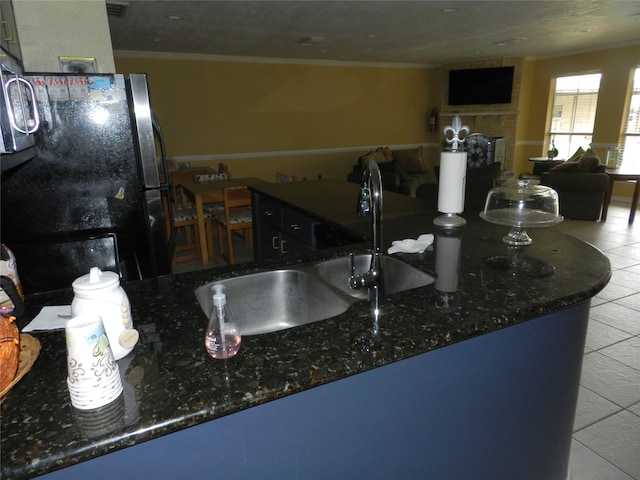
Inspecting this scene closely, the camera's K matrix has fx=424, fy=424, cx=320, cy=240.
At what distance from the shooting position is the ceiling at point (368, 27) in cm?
405

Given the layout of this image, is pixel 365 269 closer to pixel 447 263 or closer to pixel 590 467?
pixel 447 263

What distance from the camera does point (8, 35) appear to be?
7.01 feet

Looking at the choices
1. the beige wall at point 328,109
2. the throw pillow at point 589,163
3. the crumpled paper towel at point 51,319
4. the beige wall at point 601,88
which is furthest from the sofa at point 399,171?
the crumpled paper towel at point 51,319

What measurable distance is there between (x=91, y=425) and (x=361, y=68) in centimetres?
816

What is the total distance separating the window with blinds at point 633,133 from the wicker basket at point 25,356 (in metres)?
7.90

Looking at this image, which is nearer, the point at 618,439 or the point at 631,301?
the point at 618,439

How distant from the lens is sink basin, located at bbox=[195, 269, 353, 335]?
1.42m

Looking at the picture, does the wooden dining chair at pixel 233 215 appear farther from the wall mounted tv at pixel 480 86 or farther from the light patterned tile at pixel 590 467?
the wall mounted tv at pixel 480 86

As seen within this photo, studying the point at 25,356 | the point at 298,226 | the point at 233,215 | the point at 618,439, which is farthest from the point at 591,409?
the point at 233,215

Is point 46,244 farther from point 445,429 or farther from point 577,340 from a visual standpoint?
point 577,340

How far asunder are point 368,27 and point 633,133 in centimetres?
477

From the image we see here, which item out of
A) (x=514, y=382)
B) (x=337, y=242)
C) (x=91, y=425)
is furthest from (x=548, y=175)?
(x=91, y=425)

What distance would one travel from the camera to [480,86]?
8.21 meters

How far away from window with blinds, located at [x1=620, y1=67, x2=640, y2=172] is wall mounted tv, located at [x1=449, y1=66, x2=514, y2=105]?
6.37 ft
